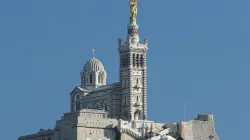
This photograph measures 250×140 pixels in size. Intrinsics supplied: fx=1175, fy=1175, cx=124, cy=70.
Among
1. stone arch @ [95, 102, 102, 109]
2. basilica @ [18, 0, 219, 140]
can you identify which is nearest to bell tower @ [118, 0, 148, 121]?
basilica @ [18, 0, 219, 140]

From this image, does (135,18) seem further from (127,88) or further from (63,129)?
(63,129)

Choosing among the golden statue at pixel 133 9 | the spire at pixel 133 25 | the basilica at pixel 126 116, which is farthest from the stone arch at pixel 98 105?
the golden statue at pixel 133 9

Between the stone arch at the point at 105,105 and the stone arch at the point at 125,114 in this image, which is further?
the stone arch at the point at 105,105

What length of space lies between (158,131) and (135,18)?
21.6 meters

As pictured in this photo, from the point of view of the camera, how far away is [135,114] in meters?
193

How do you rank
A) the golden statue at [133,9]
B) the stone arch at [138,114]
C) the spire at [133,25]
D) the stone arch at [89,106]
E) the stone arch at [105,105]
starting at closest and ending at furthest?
the stone arch at [138,114], the stone arch at [105,105], the spire at [133,25], the golden statue at [133,9], the stone arch at [89,106]

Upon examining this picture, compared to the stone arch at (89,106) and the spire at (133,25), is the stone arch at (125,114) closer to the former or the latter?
the stone arch at (89,106)

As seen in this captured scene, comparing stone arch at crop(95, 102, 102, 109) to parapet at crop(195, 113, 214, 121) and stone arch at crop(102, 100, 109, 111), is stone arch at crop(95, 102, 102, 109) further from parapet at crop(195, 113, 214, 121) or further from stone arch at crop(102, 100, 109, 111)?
parapet at crop(195, 113, 214, 121)

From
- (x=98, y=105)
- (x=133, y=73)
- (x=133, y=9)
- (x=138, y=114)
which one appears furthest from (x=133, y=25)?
(x=138, y=114)

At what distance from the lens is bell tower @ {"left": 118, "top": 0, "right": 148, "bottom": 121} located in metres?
193

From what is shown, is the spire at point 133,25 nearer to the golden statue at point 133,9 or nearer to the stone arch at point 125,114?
the golden statue at point 133,9

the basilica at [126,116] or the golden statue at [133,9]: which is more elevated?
the golden statue at [133,9]

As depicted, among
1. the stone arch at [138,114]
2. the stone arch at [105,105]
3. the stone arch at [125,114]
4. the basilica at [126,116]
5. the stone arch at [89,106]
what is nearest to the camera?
the basilica at [126,116]

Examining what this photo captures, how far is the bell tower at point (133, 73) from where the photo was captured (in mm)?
192875
